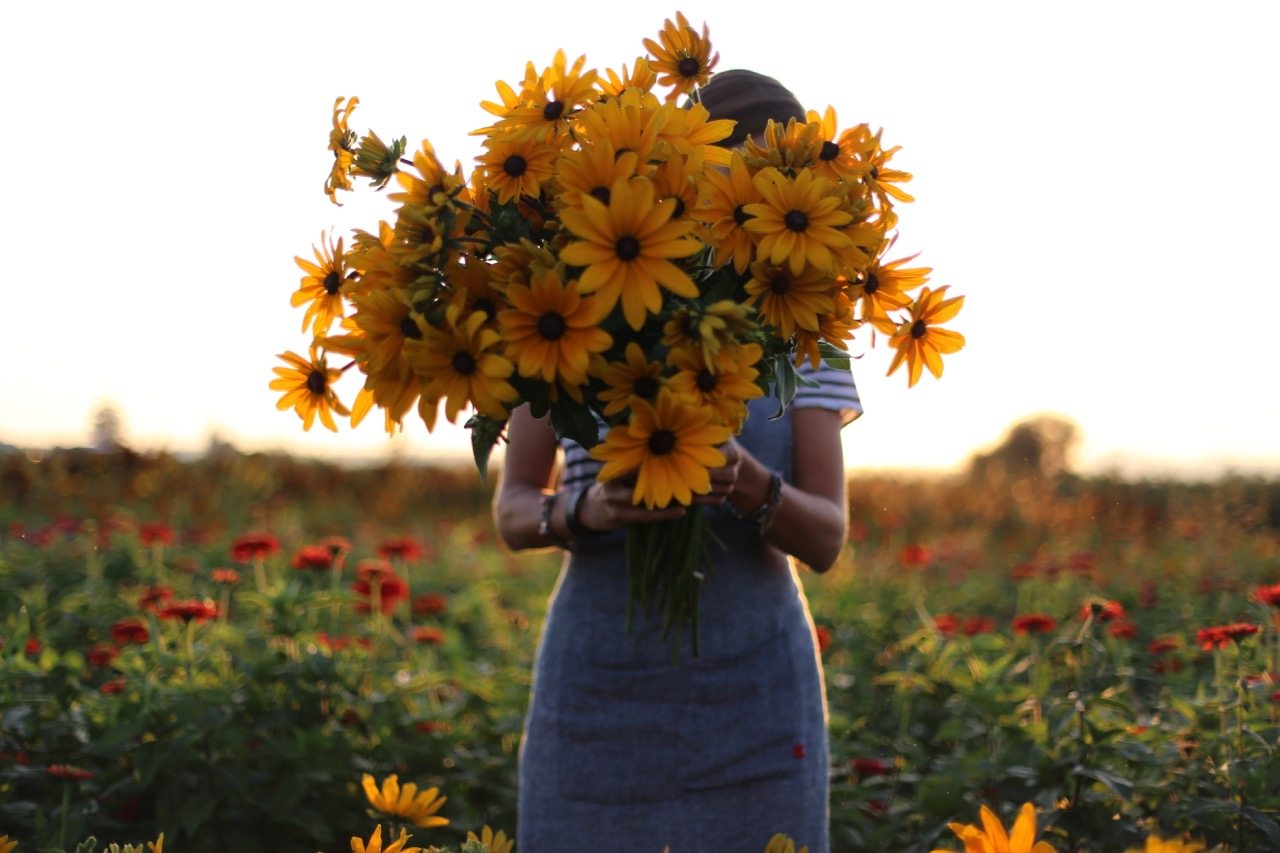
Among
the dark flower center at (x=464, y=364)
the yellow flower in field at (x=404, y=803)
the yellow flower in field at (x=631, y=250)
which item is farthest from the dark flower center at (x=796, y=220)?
the yellow flower in field at (x=404, y=803)

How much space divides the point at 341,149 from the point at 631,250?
404 mm

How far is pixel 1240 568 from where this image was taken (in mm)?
5555

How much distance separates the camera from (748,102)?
1.78 metres

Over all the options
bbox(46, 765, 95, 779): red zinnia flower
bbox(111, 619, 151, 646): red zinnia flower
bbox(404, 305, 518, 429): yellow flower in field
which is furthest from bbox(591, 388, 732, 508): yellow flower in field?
bbox(111, 619, 151, 646): red zinnia flower

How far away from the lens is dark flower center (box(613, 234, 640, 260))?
108 centimetres

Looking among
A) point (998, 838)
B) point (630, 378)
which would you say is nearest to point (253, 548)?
point (630, 378)

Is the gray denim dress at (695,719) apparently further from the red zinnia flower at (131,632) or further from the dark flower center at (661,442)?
the red zinnia flower at (131,632)

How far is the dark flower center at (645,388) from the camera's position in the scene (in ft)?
3.71

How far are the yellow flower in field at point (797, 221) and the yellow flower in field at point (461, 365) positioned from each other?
280mm

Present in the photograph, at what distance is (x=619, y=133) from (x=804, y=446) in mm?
842

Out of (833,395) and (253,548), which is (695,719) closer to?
(833,395)

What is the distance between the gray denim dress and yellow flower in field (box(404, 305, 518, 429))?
796mm

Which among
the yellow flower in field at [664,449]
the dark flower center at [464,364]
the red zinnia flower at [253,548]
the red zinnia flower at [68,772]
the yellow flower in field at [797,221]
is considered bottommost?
the red zinnia flower at [68,772]

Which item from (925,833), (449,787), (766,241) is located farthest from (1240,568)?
(766,241)
